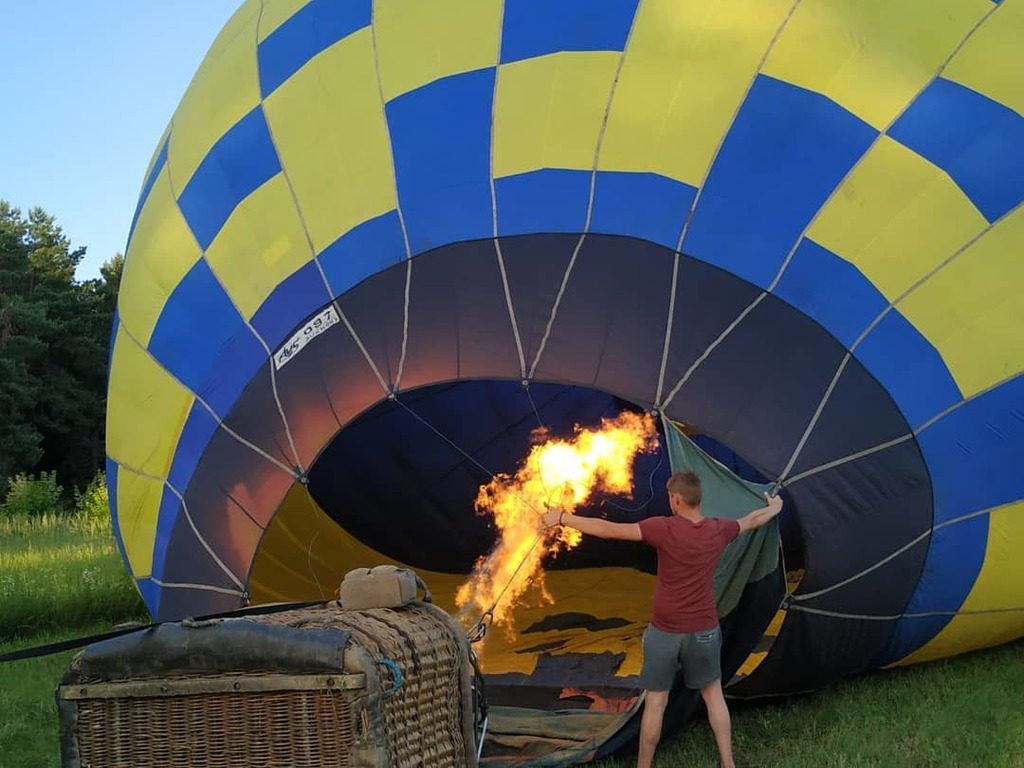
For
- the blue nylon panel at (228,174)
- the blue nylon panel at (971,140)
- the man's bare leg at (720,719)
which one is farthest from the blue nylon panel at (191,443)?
the blue nylon panel at (971,140)

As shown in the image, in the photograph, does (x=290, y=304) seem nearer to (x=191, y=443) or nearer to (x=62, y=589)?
(x=191, y=443)

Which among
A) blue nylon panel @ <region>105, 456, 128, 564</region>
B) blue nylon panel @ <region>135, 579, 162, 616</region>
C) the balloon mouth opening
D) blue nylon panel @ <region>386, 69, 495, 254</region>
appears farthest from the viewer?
the balloon mouth opening

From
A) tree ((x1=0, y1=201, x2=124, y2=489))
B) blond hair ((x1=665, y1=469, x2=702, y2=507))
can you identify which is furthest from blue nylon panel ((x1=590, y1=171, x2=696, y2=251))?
tree ((x1=0, y1=201, x2=124, y2=489))

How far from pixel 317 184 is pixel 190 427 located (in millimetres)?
977

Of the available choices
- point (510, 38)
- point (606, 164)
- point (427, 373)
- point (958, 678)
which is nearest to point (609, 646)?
point (958, 678)

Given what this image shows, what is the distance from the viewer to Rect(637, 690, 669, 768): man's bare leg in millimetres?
3404

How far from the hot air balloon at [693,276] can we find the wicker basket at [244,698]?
4.52 ft

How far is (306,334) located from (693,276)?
1292mm

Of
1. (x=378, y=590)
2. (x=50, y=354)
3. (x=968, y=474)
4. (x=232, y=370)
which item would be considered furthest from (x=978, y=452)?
(x=50, y=354)

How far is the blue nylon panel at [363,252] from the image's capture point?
13.1 feet

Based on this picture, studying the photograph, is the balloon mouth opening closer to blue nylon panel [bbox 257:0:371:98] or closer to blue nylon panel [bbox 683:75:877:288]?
blue nylon panel [bbox 257:0:371:98]

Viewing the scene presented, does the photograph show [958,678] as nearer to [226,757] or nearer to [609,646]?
[609,646]

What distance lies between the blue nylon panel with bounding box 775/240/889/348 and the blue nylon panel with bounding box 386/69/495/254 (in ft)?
3.23

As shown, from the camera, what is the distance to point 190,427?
4270 millimetres
